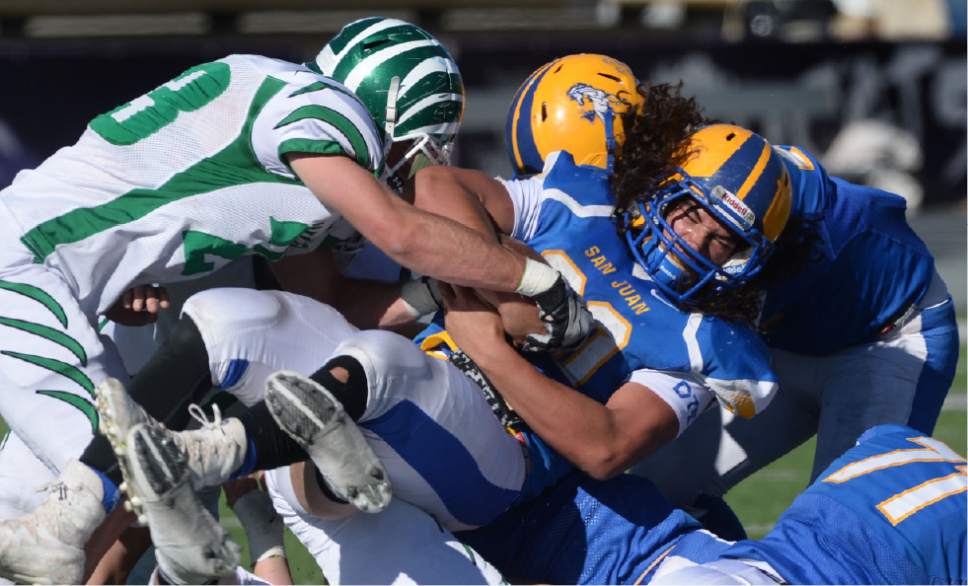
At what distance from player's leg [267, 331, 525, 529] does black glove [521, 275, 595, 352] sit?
20cm

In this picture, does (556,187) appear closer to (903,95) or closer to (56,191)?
(56,191)

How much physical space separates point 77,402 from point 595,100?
1.63m

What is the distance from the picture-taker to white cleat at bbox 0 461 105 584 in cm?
276

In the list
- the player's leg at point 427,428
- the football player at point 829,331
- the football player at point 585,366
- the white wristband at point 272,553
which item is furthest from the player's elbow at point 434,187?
the white wristband at point 272,553

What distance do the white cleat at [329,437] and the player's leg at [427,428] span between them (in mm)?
36

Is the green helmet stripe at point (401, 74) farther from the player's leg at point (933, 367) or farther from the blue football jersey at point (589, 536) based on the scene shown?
the player's leg at point (933, 367)

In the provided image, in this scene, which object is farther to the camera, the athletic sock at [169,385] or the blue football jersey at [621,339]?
the blue football jersey at [621,339]

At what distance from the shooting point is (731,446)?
12.9ft

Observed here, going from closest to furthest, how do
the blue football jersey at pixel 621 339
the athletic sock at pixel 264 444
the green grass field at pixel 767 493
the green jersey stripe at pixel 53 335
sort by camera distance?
the athletic sock at pixel 264 444 → the green jersey stripe at pixel 53 335 → the blue football jersey at pixel 621 339 → the green grass field at pixel 767 493

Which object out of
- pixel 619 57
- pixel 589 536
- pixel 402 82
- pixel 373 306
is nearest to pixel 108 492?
pixel 373 306

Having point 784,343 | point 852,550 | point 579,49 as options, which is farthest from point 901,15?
point 852,550

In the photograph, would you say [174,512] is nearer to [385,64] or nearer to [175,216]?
[175,216]

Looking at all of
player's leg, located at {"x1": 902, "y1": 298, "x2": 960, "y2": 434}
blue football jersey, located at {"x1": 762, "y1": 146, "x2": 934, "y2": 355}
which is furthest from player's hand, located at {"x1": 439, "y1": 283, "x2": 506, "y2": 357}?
player's leg, located at {"x1": 902, "y1": 298, "x2": 960, "y2": 434}

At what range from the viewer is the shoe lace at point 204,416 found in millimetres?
2758
